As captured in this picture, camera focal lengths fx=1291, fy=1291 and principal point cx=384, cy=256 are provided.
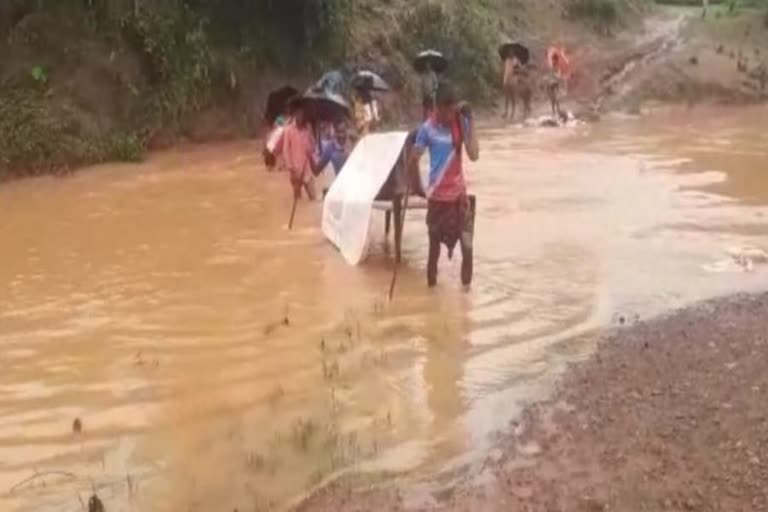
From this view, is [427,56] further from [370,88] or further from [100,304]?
[100,304]

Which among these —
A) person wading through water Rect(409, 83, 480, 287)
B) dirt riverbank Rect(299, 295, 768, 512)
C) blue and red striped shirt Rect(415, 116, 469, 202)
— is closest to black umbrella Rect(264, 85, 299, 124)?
person wading through water Rect(409, 83, 480, 287)

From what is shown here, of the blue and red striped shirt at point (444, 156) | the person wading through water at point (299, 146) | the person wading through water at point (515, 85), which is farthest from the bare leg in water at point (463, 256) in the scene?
the person wading through water at point (515, 85)

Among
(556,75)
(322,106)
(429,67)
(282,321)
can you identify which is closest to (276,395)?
(282,321)

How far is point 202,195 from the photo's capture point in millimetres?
15586

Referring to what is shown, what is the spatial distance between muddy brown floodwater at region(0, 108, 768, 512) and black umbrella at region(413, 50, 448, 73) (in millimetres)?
6224

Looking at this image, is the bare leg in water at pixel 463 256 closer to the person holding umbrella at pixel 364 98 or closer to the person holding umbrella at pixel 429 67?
the person holding umbrella at pixel 364 98

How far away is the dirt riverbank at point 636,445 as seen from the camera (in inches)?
223

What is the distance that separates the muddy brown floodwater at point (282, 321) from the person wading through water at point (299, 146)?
398 mm

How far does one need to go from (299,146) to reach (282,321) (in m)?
5.00

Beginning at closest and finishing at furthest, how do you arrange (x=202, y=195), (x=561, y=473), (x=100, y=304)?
(x=561, y=473) < (x=100, y=304) < (x=202, y=195)

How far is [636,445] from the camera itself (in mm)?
6180

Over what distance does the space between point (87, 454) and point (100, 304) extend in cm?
342

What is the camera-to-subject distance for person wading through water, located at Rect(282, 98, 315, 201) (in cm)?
1392

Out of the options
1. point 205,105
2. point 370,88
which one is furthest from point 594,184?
point 205,105
